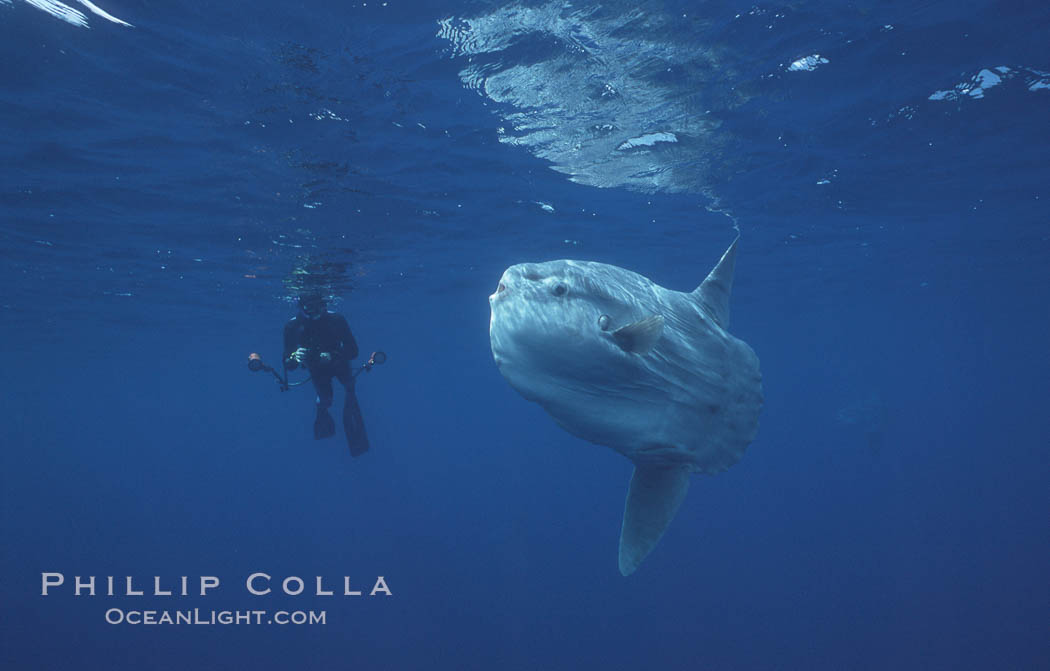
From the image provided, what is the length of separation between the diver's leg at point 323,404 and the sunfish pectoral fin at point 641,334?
29.9 ft

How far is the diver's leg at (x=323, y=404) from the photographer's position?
10.4m

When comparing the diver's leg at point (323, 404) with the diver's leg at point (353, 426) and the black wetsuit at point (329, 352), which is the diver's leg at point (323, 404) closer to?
the black wetsuit at point (329, 352)

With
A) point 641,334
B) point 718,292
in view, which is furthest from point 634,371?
point 718,292

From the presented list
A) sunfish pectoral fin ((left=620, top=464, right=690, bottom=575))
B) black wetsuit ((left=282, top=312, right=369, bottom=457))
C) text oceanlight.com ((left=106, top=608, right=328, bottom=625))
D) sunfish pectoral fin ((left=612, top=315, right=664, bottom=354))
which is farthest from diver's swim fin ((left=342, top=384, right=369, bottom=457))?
text oceanlight.com ((left=106, top=608, right=328, bottom=625))

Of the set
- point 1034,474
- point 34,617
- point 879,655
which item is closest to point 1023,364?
point 1034,474

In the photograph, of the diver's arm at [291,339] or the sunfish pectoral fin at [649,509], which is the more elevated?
the sunfish pectoral fin at [649,509]

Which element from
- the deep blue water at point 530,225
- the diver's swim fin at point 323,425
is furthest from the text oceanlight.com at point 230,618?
the diver's swim fin at point 323,425

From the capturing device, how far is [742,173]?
1309cm

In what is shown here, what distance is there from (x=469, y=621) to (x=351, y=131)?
56.0 feet

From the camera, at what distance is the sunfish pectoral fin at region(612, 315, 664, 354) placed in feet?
7.04

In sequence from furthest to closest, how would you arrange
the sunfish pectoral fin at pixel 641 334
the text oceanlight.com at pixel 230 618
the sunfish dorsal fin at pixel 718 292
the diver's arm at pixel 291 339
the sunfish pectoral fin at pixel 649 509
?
the text oceanlight.com at pixel 230 618, the diver's arm at pixel 291 339, the sunfish dorsal fin at pixel 718 292, the sunfish pectoral fin at pixel 649 509, the sunfish pectoral fin at pixel 641 334

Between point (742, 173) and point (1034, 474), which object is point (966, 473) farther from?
point (742, 173)

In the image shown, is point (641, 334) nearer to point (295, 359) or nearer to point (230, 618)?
point (295, 359)

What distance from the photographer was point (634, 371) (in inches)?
94.1
